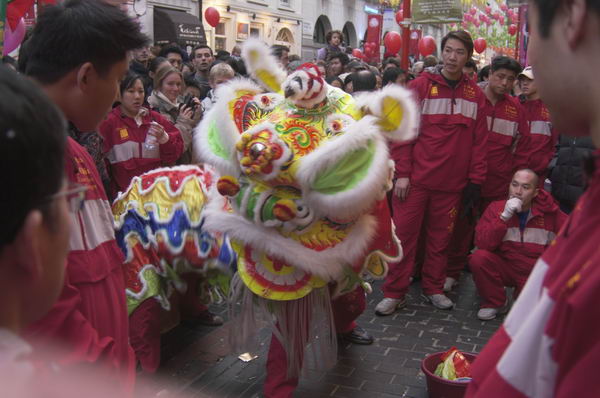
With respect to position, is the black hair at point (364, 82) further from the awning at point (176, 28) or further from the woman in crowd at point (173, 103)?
the awning at point (176, 28)

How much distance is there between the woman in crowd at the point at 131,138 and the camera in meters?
4.52

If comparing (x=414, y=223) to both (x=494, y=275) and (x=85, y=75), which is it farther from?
(x=85, y=75)

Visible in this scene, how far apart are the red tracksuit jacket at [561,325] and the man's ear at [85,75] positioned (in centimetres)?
132

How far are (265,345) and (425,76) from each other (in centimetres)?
251

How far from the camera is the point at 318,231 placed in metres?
3.03

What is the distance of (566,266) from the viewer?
1.05 metres

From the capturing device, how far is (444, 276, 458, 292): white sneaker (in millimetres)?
5570

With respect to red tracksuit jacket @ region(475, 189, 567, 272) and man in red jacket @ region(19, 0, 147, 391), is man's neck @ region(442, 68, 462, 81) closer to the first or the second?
red tracksuit jacket @ region(475, 189, 567, 272)

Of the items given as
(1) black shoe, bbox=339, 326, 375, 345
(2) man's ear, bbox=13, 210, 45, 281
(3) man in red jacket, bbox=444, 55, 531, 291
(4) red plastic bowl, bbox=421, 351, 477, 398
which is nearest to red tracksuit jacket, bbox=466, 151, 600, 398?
(2) man's ear, bbox=13, 210, 45, 281

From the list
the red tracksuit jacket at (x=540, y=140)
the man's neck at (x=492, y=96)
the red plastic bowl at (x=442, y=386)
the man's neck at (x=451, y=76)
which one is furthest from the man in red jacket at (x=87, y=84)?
the red tracksuit jacket at (x=540, y=140)

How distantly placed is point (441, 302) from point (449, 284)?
546 mm


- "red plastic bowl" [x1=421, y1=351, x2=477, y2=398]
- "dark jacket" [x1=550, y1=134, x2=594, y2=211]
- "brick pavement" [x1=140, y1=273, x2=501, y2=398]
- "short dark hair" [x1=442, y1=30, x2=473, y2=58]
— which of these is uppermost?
"short dark hair" [x1=442, y1=30, x2=473, y2=58]

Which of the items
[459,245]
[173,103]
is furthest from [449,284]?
[173,103]

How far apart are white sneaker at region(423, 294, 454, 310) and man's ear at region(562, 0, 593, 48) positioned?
4.26m
